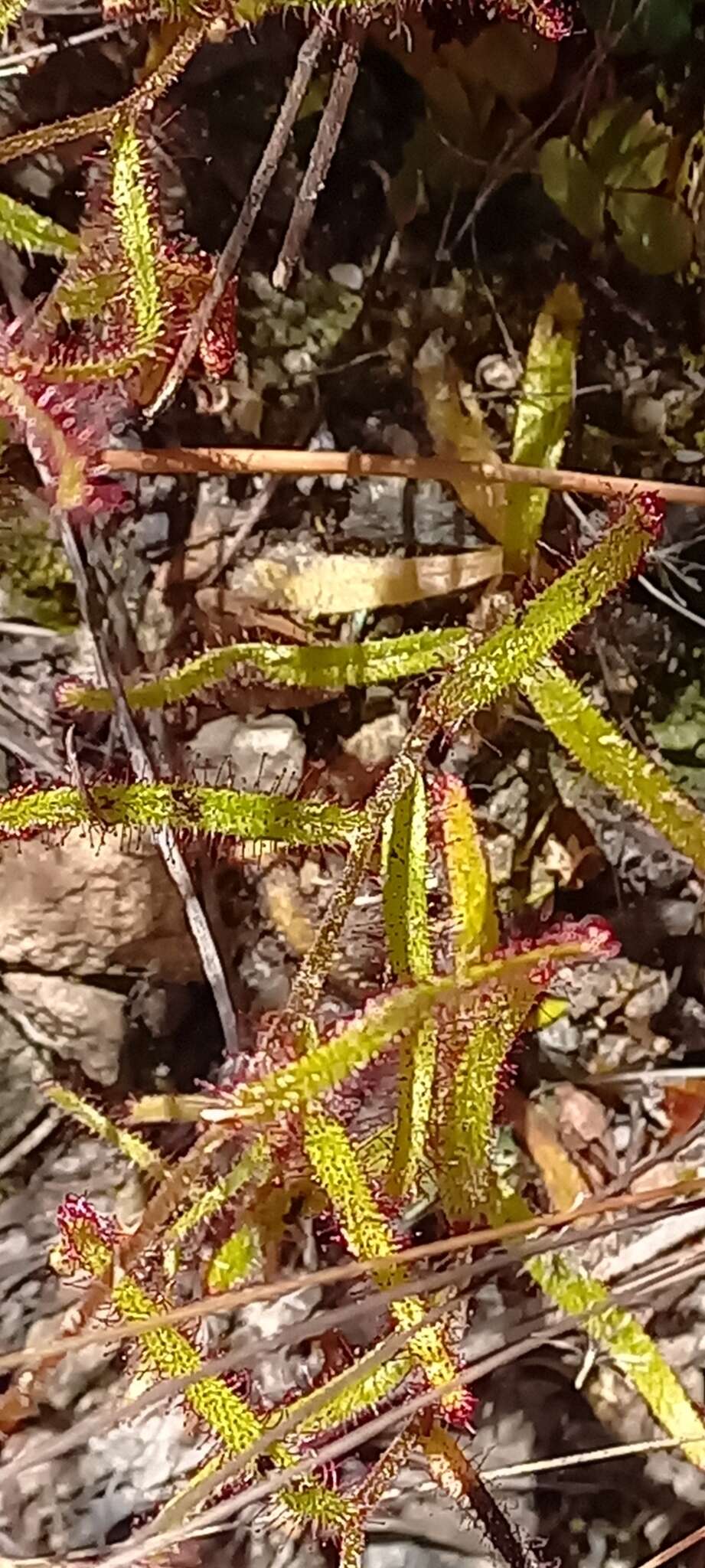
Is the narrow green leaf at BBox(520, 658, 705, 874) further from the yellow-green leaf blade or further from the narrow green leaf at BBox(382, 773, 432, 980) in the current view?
the yellow-green leaf blade

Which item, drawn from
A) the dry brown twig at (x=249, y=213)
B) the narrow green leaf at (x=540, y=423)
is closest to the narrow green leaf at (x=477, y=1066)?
the narrow green leaf at (x=540, y=423)

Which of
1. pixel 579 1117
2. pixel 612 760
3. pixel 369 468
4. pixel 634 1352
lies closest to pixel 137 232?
pixel 369 468

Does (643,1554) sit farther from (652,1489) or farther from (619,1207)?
(619,1207)

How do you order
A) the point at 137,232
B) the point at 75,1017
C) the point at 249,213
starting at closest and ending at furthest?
1. the point at 137,232
2. the point at 249,213
3. the point at 75,1017

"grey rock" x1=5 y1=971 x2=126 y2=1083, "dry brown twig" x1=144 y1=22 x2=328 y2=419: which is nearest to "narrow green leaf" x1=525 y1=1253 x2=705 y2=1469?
"grey rock" x1=5 y1=971 x2=126 y2=1083

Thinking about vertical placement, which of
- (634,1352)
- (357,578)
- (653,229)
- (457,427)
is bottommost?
(634,1352)

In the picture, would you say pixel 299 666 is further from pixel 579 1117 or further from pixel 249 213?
pixel 579 1117

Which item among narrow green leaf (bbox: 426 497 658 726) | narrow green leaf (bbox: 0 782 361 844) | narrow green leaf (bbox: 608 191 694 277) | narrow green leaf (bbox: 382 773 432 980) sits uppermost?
narrow green leaf (bbox: 608 191 694 277)

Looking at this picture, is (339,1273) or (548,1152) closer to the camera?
(339,1273)

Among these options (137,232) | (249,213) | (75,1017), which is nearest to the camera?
(137,232)

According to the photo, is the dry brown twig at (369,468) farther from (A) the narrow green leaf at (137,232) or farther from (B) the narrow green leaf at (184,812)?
(B) the narrow green leaf at (184,812)

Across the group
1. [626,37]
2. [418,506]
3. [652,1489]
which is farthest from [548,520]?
[652,1489]
